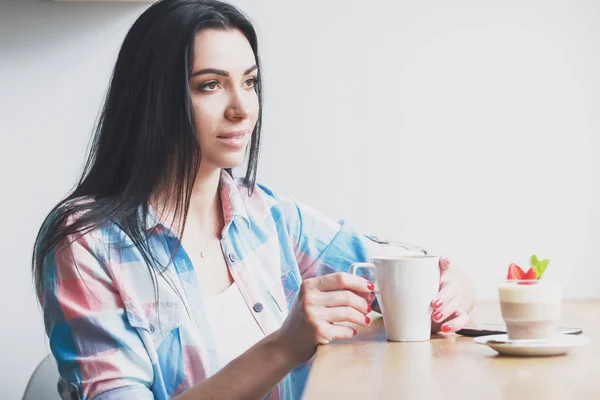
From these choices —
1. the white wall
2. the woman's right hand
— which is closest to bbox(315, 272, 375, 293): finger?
the woman's right hand

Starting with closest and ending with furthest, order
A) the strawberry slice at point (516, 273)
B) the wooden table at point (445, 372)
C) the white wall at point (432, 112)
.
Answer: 1. the wooden table at point (445, 372)
2. the strawberry slice at point (516, 273)
3. the white wall at point (432, 112)

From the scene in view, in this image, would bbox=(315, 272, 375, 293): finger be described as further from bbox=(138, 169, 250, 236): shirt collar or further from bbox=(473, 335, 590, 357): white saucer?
bbox=(138, 169, 250, 236): shirt collar

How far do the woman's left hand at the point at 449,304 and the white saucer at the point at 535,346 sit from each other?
0.13m

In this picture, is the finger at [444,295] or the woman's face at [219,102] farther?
the woman's face at [219,102]

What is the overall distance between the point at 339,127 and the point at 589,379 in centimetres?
116

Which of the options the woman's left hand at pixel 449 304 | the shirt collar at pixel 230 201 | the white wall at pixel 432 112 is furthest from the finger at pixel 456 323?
the white wall at pixel 432 112

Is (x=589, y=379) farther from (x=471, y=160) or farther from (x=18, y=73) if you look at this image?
(x=18, y=73)

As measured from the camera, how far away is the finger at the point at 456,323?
108 cm

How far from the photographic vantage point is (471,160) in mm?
1871

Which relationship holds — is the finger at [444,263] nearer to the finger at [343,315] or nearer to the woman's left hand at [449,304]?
the woman's left hand at [449,304]

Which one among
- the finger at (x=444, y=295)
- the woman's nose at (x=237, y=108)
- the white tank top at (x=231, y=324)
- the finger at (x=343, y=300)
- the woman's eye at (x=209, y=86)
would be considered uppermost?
the woman's eye at (x=209, y=86)

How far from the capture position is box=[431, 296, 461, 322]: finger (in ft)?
3.50

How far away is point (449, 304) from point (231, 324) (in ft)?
1.15

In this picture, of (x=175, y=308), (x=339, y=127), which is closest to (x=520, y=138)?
(x=339, y=127)
